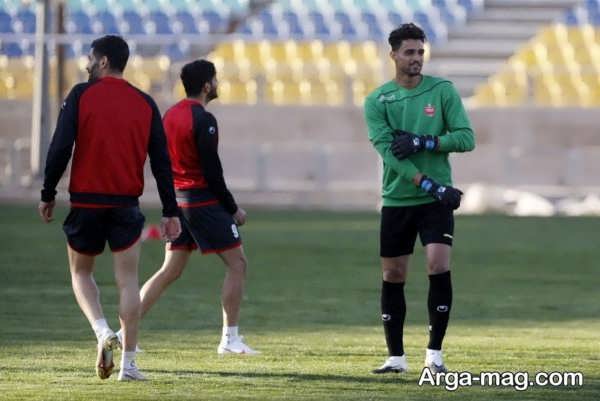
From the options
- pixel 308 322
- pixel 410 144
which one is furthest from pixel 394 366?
pixel 308 322

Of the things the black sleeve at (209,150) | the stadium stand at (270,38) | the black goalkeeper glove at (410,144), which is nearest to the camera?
the black goalkeeper glove at (410,144)

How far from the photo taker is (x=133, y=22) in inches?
1524

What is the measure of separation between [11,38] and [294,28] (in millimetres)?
7275

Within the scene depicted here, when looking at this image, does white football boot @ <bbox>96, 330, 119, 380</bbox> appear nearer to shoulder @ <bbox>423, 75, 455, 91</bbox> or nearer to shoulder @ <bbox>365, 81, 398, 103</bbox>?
shoulder @ <bbox>365, 81, 398, 103</bbox>

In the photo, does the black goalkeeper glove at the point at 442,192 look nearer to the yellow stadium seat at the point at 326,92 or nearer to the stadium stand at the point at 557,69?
the stadium stand at the point at 557,69

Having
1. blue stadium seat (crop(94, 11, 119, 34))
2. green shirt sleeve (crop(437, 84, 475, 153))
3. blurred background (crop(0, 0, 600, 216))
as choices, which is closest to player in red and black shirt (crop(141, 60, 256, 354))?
green shirt sleeve (crop(437, 84, 475, 153))

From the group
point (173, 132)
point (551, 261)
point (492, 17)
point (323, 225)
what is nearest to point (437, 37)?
point (492, 17)

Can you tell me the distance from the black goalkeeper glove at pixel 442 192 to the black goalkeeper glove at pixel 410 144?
0.15m

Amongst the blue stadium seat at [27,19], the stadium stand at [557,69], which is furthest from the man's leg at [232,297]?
the blue stadium seat at [27,19]

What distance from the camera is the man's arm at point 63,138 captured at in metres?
8.38

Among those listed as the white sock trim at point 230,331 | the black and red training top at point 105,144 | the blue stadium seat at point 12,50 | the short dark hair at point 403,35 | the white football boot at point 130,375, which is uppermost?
the blue stadium seat at point 12,50

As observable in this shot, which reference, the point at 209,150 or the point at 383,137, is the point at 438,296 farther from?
the point at 209,150

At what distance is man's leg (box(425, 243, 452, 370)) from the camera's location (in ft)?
29.2

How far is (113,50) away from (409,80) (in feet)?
5.16
